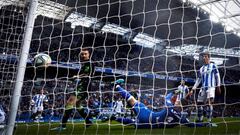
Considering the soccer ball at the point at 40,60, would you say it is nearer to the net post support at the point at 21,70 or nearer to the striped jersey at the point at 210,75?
the net post support at the point at 21,70

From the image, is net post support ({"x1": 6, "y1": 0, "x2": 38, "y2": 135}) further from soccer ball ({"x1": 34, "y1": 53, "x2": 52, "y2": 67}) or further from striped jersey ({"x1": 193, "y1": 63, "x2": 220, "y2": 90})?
striped jersey ({"x1": 193, "y1": 63, "x2": 220, "y2": 90})

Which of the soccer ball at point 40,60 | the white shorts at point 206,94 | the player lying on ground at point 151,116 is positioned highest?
the soccer ball at point 40,60

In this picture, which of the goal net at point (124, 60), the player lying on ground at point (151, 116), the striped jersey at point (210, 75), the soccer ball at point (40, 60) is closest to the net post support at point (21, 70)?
the soccer ball at point (40, 60)

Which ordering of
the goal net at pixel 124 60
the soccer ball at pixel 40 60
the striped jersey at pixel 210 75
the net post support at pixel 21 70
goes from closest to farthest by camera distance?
1. the net post support at pixel 21 70
2. the soccer ball at pixel 40 60
3. the striped jersey at pixel 210 75
4. the goal net at pixel 124 60

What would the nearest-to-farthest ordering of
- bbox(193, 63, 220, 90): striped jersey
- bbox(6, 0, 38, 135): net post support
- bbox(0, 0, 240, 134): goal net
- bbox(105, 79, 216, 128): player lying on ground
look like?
bbox(6, 0, 38, 135): net post support
bbox(105, 79, 216, 128): player lying on ground
bbox(193, 63, 220, 90): striped jersey
bbox(0, 0, 240, 134): goal net

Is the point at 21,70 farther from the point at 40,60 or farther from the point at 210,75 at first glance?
the point at 210,75

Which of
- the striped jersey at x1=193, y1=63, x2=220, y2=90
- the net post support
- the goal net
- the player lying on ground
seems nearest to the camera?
the net post support

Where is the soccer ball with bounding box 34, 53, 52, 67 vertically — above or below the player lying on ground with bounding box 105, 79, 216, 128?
above

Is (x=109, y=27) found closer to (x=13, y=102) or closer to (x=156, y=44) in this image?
(x=156, y=44)

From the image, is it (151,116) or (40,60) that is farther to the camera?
(151,116)

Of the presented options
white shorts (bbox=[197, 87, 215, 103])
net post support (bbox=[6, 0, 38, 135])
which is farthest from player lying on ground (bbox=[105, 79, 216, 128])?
net post support (bbox=[6, 0, 38, 135])

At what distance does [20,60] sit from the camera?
9.14ft

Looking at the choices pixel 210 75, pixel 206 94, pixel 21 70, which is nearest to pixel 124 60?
pixel 206 94

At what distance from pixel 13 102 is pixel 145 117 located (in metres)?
3.29
